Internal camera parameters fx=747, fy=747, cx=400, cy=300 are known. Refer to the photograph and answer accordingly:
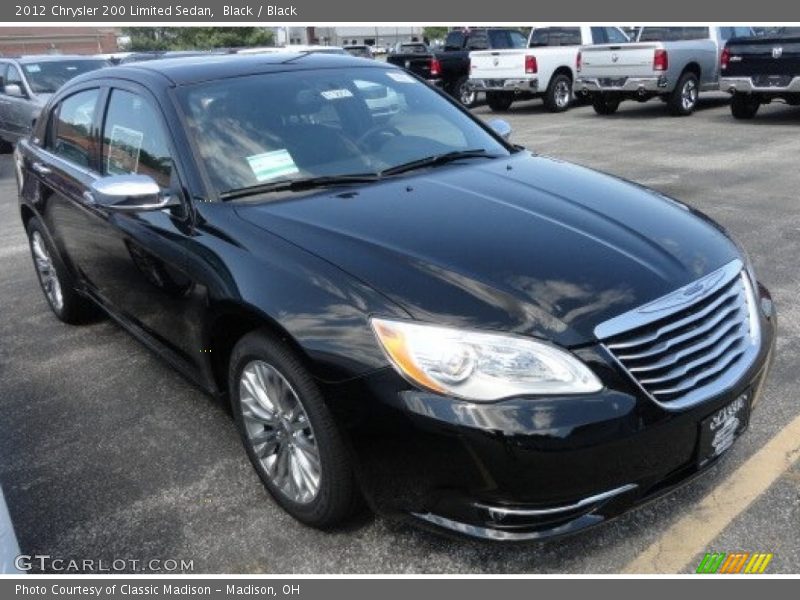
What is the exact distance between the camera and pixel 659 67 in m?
13.2

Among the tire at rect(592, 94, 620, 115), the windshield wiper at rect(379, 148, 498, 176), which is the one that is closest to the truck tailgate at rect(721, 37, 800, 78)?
the tire at rect(592, 94, 620, 115)

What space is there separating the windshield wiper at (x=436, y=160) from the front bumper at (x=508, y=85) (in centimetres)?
1260

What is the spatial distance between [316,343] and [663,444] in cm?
111

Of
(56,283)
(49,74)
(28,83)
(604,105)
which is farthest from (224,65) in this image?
(604,105)

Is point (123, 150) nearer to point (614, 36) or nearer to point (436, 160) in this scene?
point (436, 160)

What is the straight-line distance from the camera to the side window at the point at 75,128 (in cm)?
407

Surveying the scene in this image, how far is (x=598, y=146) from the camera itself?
11234mm

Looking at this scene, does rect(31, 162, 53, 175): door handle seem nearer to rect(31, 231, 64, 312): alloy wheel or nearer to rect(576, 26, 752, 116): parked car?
rect(31, 231, 64, 312): alloy wheel

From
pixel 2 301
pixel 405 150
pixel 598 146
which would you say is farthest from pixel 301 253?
pixel 598 146

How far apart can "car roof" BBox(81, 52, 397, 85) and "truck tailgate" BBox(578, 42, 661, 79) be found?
1066 centimetres

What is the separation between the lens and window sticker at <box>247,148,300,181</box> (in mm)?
3138

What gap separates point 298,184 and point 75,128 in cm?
191

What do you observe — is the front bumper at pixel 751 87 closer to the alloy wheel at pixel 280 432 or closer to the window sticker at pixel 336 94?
the window sticker at pixel 336 94

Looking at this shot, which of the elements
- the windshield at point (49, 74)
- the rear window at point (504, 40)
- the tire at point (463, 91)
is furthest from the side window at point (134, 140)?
the tire at point (463, 91)
